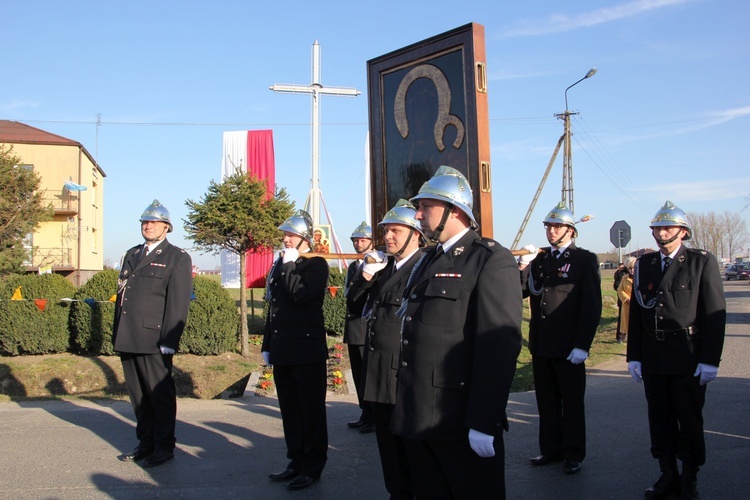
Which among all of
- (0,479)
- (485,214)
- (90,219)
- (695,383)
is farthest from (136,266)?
(90,219)

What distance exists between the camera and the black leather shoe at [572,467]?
516 cm

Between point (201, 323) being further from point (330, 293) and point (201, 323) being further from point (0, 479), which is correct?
point (0, 479)

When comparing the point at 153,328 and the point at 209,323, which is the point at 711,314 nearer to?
the point at 153,328

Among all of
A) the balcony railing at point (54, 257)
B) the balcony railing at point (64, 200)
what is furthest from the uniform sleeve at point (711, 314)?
the balcony railing at point (64, 200)

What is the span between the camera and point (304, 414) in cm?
514

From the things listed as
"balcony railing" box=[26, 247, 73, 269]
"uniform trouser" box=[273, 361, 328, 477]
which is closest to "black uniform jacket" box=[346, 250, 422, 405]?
"uniform trouser" box=[273, 361, 328, 477]

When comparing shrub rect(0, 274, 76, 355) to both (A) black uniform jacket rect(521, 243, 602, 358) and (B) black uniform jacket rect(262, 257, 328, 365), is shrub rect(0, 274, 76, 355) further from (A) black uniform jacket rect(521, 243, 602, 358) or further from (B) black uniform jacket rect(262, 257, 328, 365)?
(A) black uniform jacket rect(521, 243, 602, 358)

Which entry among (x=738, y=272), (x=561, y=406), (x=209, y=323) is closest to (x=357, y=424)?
(x=561, y=406)

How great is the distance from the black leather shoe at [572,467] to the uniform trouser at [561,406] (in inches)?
1.1

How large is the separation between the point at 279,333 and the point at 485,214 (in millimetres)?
1897

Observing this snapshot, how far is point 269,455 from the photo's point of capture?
19.1 feet

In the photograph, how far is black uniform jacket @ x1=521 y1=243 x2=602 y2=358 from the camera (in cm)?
530

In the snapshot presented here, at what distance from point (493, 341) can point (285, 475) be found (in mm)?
2880

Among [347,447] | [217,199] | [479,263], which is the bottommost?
[347,447]
